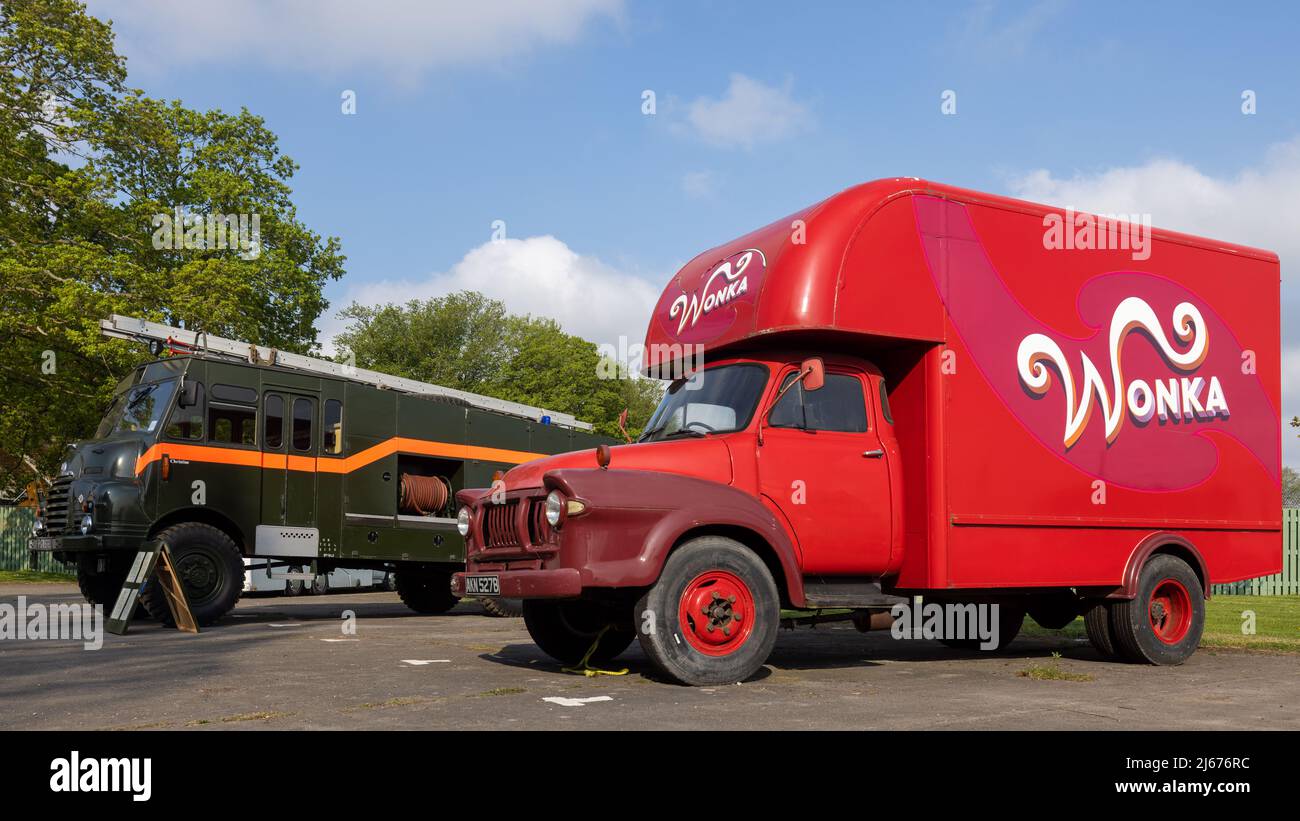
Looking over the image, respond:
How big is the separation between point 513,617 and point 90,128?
19444mm

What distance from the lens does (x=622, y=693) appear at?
7219 millimetres

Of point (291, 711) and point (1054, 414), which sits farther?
point (1054, 414)

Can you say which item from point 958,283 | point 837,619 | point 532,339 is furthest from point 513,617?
point 532,339

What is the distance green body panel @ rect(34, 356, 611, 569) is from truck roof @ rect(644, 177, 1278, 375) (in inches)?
281

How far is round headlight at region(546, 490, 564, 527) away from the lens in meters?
7.45

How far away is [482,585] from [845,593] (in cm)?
273

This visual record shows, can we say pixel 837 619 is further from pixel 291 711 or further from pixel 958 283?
pixel 291 711

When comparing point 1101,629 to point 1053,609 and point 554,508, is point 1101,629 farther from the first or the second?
point 554,508

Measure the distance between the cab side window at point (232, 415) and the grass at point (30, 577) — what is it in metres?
15.3

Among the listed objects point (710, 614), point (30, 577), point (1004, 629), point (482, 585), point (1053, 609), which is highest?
point (482, 585)

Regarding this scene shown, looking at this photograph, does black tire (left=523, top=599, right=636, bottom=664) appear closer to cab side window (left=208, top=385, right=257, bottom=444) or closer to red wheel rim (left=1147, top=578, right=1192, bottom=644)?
red wheel rim (left=1147, top=578, right=1192, bottom=644)

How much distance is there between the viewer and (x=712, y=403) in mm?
8648
